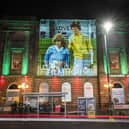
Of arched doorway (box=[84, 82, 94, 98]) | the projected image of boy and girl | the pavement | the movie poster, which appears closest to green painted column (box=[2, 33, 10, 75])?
the projected image of boy and girl

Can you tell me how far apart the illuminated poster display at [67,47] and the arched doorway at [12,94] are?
14.9ft

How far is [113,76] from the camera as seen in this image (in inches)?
1120

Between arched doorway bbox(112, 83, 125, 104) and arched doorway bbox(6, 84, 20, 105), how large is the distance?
548 inches

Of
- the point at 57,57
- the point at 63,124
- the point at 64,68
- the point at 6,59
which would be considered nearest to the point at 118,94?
the point at 64,68

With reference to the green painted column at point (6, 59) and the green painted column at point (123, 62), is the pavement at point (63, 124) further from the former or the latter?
the green painted column at point (123, 62)

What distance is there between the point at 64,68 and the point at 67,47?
3.35 meters

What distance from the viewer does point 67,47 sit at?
29.2 m

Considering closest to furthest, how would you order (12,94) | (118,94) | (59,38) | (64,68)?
(12,94), (118,94), (64,68), (59,38)

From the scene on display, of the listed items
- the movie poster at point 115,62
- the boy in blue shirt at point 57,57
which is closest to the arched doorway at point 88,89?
the boy in blue shirt at point 57,57

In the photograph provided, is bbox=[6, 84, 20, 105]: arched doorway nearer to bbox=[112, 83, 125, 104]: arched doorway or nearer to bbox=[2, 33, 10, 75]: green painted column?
bbox=[2, 33, 10, 75]: green painted column

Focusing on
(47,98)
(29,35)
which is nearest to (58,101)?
(47,98)

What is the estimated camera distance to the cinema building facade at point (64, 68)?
27.6 meters

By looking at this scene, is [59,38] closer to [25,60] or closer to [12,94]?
[25,60]

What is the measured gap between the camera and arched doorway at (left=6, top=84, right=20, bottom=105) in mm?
27223
